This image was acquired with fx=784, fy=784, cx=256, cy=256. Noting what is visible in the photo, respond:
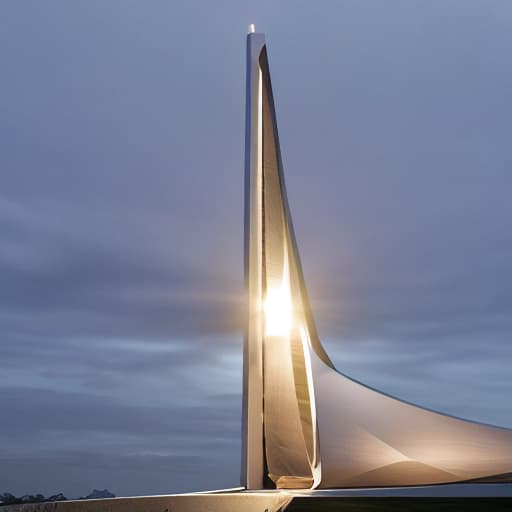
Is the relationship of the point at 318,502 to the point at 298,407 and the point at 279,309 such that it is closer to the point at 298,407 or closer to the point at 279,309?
the point at 298,407

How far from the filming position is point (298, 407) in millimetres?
10164

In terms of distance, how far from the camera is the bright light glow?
1016 cm

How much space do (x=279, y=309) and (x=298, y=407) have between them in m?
1.29

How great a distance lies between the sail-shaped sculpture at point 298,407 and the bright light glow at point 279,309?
0.01 metres

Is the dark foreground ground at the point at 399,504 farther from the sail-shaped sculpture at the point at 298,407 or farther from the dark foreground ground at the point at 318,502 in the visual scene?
the sail-shaped sculpture at the point at 298,407

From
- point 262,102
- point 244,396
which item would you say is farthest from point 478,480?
point 262,102

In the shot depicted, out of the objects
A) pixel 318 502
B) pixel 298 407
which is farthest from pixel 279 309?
pixel 318 502

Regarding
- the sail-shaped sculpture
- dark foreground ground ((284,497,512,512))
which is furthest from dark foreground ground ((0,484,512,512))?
the sail-shaped sculpture

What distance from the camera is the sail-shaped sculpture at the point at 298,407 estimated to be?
31.0ft

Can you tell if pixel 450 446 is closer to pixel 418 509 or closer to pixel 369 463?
pixel 369 463

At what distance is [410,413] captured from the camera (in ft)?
34.3

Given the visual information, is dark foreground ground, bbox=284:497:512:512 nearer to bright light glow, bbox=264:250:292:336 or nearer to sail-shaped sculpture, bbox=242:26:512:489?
sail-shaped sculpture, bbox=242:26:512:489

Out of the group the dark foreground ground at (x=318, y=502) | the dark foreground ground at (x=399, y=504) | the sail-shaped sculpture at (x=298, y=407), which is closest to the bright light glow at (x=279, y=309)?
the sail-shaped sculpture at (x=298, y=407)

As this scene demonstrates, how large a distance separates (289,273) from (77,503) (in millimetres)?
5687
